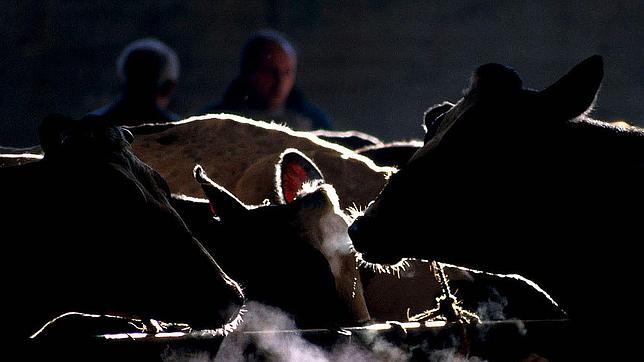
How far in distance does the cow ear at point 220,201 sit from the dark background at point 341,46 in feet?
36.8

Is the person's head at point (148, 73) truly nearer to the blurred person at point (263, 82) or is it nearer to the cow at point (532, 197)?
the blurred person at point (263, 82)

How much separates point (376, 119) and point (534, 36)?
112 inches

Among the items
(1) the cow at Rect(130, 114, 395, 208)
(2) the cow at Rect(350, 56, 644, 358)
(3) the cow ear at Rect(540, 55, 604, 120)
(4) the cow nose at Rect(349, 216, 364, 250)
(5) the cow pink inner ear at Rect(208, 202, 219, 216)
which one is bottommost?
(1) the cow at Rect(130, 114, 395, 208)

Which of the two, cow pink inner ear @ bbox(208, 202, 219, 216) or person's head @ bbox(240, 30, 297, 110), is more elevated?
cow pink inner ear @ bbox(208, 202, 219, 216)

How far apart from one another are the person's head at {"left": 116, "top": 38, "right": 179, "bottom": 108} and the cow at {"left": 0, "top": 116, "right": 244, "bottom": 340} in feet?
12.1

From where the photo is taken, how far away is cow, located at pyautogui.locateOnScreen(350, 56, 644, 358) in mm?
2092

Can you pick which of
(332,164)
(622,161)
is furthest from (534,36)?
(622,161)

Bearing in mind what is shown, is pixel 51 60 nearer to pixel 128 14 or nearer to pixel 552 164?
pixel 128 14

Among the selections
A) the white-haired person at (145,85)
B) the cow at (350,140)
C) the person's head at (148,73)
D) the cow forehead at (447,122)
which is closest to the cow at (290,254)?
the cow forehead at (447,122)

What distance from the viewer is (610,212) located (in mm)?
2092

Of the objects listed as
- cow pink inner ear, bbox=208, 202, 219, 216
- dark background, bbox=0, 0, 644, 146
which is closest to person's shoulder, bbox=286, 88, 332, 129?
cow pink inner ear, bbox=208, 202, 219, 216

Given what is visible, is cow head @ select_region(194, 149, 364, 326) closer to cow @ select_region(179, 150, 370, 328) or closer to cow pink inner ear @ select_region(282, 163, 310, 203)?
cow @ select_region(179, 150, 370, 328)

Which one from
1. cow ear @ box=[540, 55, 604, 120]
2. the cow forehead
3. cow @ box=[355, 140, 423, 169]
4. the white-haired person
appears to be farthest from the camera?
the white-haired person

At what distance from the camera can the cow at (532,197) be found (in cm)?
209
